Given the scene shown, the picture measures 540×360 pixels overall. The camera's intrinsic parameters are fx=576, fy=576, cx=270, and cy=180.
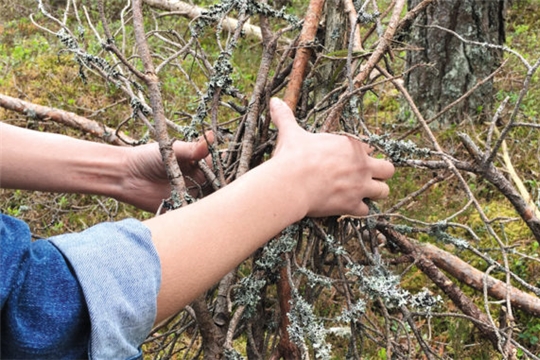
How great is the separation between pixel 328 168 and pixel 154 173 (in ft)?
1.74

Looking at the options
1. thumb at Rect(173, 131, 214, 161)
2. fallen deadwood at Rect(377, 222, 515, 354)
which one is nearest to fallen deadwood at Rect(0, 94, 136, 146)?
thumb at Rect(173, 131, 214, 161)

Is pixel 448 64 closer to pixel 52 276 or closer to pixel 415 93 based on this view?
pixel 415 93

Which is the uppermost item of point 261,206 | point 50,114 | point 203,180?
point 261,206

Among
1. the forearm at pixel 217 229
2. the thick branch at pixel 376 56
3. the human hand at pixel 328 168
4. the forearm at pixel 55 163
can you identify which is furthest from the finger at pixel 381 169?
the forearm at pixel 55 163

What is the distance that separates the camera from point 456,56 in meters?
3.05

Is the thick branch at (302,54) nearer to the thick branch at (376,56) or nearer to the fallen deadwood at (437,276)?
the thick branch at (376,56)

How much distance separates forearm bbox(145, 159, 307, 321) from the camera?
0.86m

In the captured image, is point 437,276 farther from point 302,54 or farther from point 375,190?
point 302,54

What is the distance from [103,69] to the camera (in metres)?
1.43

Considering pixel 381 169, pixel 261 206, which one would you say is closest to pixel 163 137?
pixel 261 206

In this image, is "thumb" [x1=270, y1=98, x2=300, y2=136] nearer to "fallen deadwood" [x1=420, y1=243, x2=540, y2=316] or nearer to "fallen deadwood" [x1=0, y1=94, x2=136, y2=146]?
"fallen deadwood" [x1=420, y1=243, x2=540, y2=316]

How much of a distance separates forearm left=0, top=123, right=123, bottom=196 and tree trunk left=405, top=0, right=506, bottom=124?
2.08 meters

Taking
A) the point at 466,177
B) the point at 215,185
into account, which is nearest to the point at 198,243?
the point at 215,185

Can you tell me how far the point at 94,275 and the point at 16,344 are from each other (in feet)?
0.41
